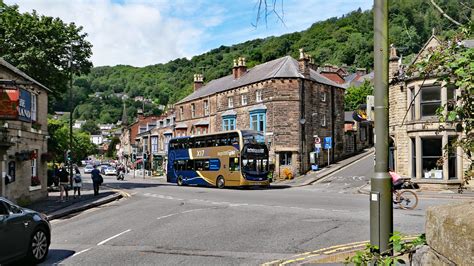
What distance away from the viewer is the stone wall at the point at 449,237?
320cm

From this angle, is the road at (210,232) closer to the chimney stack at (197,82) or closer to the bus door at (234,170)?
the bus door at (234,170)

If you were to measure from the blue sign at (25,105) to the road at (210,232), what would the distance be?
5.39 m

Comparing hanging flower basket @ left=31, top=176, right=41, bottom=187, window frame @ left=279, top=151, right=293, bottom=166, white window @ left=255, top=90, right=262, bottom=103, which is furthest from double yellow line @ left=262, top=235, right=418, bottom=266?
white window @ left=255, top=90, right=262, bottom=103

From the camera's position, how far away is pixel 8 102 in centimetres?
1730

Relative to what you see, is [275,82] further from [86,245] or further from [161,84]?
[161,84]

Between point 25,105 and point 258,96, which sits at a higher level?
point 258,96

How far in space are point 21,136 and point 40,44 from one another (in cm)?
1414

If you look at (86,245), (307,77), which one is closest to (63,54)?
(307,77)

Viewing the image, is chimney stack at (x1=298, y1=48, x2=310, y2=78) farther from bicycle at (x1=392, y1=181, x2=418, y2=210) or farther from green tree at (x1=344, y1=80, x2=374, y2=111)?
green tree at (x1=344, y1=80, x2=374, y2=111)

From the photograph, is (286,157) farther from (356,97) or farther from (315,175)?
(356,97)

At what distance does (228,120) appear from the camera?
49.2 meters

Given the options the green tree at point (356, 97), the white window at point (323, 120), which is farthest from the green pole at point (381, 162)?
the green tree at point (356, 97)

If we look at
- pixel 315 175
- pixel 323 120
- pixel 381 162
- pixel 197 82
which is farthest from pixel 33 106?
pixel 197 82

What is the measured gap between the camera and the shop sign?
56.6 ft
